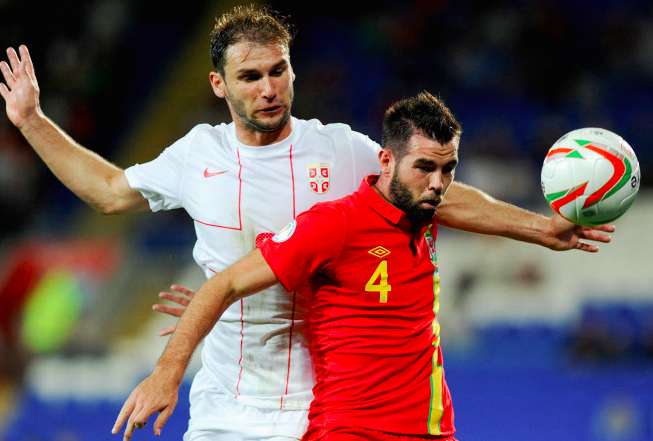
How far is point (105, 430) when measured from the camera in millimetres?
8023

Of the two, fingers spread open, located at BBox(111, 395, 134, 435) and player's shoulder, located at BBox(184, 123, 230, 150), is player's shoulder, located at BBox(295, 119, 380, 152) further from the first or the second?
fingers spread open, located at BBox(111, 395, 134, 435)

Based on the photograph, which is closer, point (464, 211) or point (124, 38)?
point (464, 211)

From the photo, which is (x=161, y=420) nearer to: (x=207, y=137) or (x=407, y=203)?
(x=407, y=203)

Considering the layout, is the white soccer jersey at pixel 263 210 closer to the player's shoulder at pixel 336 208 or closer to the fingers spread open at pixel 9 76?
the player's shoulder at pixel 336 208

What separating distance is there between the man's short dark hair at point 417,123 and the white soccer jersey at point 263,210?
32cm

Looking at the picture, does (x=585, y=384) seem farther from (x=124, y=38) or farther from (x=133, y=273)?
(x=124, y=38)

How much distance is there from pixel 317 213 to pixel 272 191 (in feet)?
1.24

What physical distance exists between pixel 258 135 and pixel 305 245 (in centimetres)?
64

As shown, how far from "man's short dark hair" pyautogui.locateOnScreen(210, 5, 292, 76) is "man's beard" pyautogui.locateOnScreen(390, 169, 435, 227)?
0.73 m

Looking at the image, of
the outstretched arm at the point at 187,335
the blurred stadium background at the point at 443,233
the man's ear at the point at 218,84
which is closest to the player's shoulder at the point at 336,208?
the outstretched arm at the point at 187,335

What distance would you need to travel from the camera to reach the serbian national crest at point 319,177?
4.15 metres

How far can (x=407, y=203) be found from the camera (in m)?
3.86

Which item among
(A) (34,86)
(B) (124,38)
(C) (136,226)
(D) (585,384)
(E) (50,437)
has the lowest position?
(E) (50,437)

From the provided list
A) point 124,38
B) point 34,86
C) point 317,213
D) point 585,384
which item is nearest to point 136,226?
point 124,38
